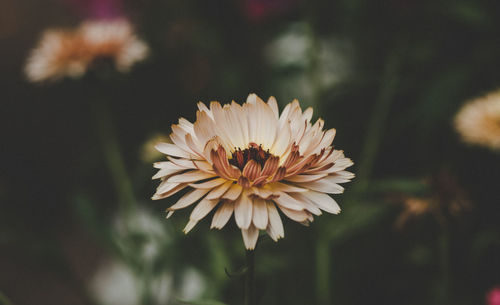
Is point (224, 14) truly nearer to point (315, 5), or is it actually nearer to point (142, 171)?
point (315, 5)

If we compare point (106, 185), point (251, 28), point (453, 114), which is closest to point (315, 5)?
point (453, 114)

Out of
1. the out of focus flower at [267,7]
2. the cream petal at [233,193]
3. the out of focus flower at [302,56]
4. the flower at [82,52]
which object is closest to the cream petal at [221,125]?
the cream petal at [233,193]

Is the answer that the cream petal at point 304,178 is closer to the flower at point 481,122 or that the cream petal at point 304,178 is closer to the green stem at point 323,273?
the green stem at point 323,273

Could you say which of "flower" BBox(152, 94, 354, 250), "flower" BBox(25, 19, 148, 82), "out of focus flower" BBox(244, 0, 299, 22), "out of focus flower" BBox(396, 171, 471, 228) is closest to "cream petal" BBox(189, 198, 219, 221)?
"flower" BBox(152, 94, 354, 250)

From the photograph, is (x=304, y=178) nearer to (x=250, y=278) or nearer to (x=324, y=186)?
(x=324, y=186)

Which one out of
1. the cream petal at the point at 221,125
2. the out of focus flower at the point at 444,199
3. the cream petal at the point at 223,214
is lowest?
the cream petal at the point at 223,214
